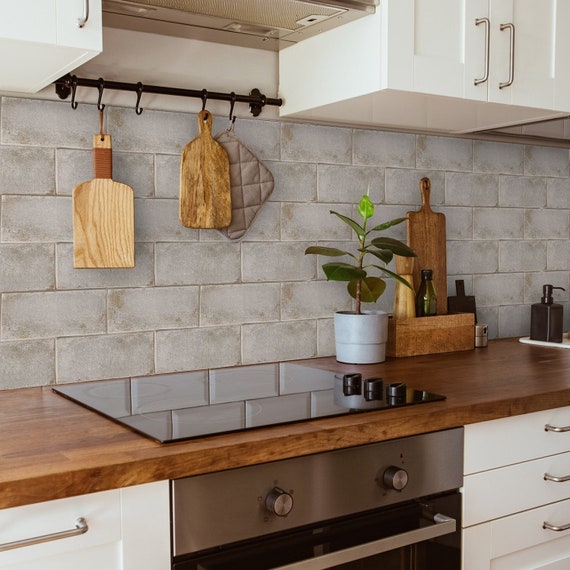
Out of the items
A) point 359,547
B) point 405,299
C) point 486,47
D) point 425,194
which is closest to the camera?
point 359,547

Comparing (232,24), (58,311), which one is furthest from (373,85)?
(58,311)

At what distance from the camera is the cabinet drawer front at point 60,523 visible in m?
1.17

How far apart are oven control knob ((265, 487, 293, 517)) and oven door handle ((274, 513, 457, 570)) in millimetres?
101

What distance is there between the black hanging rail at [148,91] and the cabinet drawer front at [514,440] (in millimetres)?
1012

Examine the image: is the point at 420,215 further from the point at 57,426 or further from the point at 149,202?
the point at 57,426

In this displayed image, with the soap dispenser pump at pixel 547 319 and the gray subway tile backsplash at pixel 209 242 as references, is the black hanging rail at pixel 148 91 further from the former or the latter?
the soap dispenser pump at pixel 547 319

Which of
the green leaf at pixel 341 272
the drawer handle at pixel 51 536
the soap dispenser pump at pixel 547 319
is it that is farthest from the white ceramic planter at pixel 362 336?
the drawer handle at pixel 51 536

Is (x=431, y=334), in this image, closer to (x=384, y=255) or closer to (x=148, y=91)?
(x=384, y=255)

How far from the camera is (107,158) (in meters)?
1.88

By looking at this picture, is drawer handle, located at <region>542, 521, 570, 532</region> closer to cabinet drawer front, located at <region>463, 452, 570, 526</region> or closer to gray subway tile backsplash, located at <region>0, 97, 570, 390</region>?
A: cabinet drawer front, located at <region>463, 452, 570, 526</region>

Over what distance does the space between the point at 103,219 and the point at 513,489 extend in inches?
44.7

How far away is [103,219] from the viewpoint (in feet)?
6.23

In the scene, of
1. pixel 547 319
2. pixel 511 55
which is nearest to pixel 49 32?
pixel 511 55

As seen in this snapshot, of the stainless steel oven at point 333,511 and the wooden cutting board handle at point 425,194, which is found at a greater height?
the wooden cutting board handle at point 425,194
